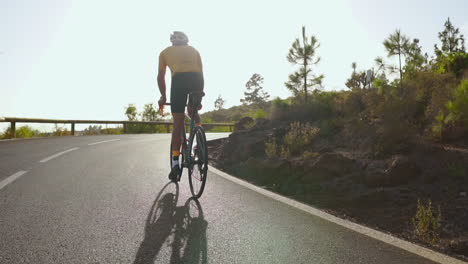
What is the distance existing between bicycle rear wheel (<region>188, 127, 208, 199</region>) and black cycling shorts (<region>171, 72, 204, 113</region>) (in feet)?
1.42

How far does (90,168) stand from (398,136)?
619 cm

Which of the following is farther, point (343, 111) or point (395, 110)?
point (343, 111)

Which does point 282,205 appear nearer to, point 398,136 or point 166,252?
point 166,252

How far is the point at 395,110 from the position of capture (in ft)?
25.7

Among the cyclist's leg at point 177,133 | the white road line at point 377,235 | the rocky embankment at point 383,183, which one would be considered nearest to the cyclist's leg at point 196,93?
the cyclist's leg at point 177,133

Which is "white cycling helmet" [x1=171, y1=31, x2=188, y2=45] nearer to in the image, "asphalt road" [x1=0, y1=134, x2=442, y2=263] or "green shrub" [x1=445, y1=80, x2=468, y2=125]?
"asphalt road" [x1=0, y1=134, x2=442, y2=263]

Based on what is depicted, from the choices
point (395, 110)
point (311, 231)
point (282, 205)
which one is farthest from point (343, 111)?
point (311, 231)

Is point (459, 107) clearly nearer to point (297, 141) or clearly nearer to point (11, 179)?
point (297, 141)

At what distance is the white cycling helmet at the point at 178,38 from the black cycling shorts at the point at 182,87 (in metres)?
0.51

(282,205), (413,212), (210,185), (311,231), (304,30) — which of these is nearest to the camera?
(311,231)

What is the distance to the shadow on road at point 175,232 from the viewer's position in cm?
303

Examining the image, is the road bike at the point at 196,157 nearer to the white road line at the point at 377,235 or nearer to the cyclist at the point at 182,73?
the cyclist at the point at 182,73

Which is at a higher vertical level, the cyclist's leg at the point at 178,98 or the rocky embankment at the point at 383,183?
the cyclist's leg at the point at 178,98

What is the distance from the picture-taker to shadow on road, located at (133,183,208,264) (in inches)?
119
